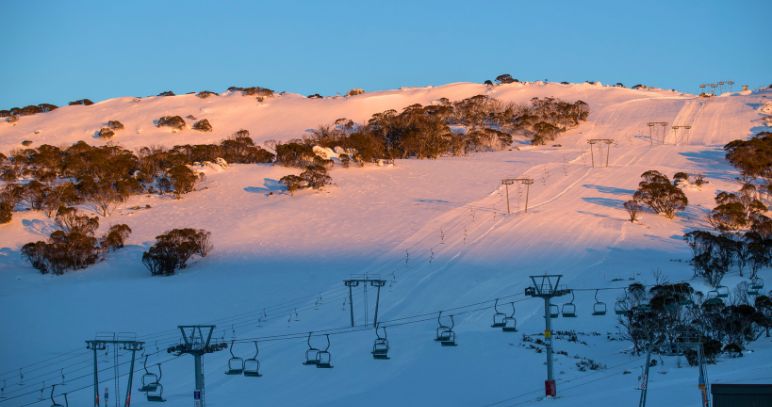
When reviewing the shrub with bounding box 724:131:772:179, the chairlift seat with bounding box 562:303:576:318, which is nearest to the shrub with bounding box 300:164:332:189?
the shrub with bounding box 724:131:772:179

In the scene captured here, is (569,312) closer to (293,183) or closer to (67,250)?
(67,250)

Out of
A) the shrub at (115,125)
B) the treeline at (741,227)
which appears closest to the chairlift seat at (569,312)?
the treeline at (741,227)

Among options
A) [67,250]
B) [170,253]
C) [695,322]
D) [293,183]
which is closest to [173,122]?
[293,183]

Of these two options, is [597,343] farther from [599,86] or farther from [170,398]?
[599,86]

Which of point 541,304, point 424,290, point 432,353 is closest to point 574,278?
point 541,304

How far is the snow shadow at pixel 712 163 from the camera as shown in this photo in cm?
7375

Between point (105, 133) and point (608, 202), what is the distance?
63.5 metres

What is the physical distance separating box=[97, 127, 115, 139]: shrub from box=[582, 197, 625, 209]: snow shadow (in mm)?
61244

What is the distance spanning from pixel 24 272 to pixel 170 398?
2756 cm

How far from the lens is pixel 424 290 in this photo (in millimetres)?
45562

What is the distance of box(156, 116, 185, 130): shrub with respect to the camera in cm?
10838

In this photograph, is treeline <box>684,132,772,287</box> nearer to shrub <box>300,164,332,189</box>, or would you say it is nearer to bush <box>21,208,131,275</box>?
shrub <box>300,164,332,189</box>

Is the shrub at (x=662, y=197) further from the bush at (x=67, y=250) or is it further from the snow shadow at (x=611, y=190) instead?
the bush at (x=67, y=250)

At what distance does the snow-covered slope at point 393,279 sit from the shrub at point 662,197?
1098 millimetres
